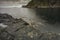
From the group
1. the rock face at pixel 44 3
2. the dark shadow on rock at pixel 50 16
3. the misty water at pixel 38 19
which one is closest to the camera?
the misty water at pixel 38 19

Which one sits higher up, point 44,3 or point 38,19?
point 38,19

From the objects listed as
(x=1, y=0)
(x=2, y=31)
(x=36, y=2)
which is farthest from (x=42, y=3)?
Result: (x=2, y=31)

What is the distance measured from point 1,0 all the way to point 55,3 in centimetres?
2565

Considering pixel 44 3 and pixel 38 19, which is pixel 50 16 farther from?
pixel 44 3

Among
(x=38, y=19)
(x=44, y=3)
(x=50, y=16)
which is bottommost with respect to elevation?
(x=44, y=3)

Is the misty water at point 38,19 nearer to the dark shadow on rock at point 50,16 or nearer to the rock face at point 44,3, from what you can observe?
the dark shadow on rock at point 50,16

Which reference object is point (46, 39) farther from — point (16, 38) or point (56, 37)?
point (16, 38)

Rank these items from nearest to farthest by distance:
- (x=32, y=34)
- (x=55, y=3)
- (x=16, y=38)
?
(x=16, y=38)
(x=32, y=34)
(x=55, y=3)

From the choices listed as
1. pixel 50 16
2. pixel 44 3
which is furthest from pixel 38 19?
pixel 44 3

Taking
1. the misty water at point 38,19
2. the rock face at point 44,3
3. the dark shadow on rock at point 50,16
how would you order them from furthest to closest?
the rock face at point 44,3 < the dark shadow on rock at point 50,16 < the misty water at point 38,19

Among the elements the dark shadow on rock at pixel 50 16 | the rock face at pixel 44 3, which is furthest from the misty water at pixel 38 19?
the rock face at pixel 44 3

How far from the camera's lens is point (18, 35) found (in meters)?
12.6

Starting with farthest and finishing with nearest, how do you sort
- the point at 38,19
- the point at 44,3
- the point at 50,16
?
the point at 44,3 < the point at 50,16 < the point at 38,19

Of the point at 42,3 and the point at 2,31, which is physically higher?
the point at 2,31
